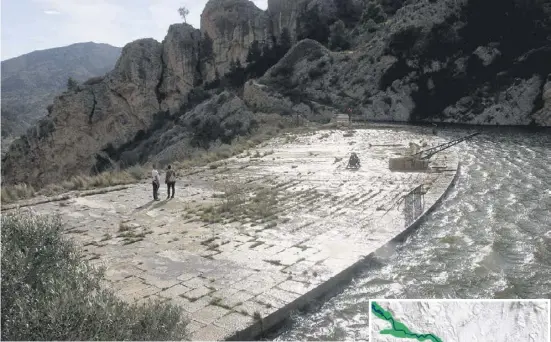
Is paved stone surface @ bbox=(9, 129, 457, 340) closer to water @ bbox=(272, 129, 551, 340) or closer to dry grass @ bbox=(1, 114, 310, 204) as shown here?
water @ bbox=(272, 129, 551, 340)

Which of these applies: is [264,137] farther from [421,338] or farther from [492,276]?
[421,338]

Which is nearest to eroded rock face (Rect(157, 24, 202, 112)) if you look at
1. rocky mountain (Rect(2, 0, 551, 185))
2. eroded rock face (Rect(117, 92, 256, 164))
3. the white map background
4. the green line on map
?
rocky mountain (Rect(2, 0, 551, 185))

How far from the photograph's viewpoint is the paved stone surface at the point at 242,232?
650cm

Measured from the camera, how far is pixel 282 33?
2623 inches

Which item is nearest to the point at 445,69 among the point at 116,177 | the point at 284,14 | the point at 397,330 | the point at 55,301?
the point at 284,14

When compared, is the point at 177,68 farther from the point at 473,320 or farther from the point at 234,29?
the point at 473,320

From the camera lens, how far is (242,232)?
9430mm

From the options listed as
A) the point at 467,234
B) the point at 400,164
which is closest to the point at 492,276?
the point at 467,234

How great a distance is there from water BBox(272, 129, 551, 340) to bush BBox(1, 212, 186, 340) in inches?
71.9

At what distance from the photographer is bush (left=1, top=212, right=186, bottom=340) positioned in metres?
4.13

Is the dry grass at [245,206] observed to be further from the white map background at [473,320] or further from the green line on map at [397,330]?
the white map background at [473,320]

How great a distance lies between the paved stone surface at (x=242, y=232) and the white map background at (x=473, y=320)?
2.40 m

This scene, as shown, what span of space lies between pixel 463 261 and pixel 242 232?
4.03 meters

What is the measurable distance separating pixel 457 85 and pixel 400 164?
2844 cm
